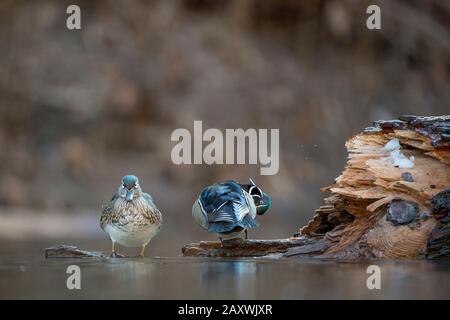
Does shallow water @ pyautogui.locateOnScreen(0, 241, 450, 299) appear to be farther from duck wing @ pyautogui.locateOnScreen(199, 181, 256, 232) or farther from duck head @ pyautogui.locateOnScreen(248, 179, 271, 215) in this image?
duck head @ pyautogui.locateOnScreen(248, 179, 271, 215)

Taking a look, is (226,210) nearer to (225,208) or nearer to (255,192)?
(225,208)

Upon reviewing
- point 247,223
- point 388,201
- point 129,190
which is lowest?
point 247,223

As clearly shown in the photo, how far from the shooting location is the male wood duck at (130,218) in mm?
5539

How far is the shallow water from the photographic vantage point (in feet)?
12.1

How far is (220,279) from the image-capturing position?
4.18m

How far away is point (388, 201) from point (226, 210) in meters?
0.99

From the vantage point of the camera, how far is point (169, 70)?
13562 mm

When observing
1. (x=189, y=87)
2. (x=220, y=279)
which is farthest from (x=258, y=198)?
(x=189, y=87)

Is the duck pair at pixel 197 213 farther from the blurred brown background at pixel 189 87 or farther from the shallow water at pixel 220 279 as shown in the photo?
the blurred brown background at pixel 189 87

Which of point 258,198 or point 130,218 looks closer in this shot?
point 130,218

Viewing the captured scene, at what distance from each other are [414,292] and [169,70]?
402 inches

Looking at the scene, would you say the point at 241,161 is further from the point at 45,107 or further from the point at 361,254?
the point at 361,254

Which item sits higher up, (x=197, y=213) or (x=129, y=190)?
(x=129, y=190)
